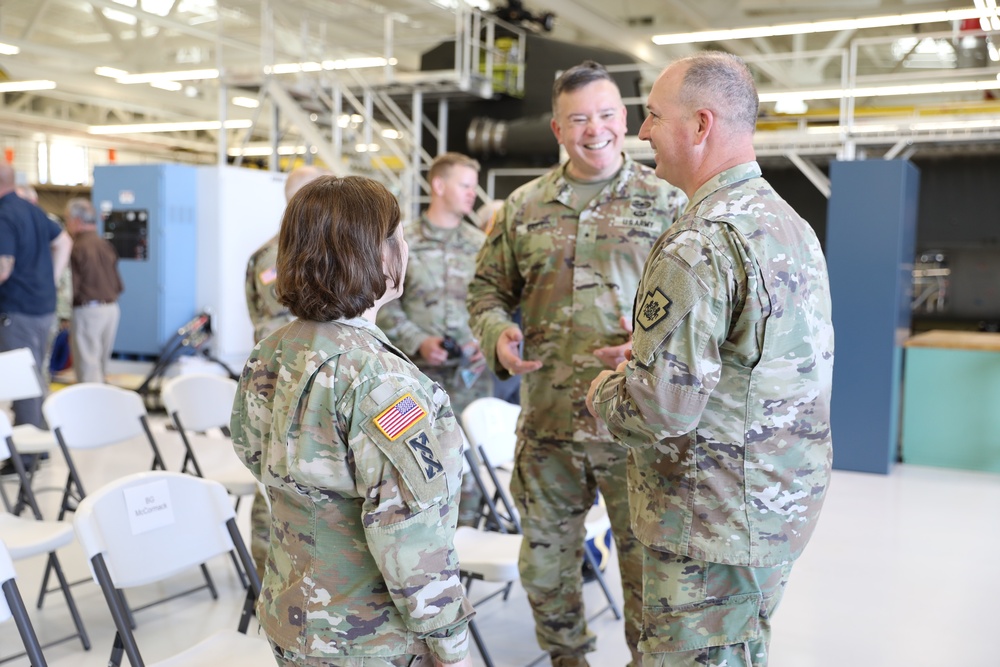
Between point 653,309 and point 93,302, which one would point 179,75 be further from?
point 653,309

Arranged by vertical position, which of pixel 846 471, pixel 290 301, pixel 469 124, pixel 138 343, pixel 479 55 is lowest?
pixel 846 471

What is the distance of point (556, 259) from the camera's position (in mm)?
2775

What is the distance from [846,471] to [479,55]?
6.76 meters

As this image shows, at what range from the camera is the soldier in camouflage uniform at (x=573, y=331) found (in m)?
2.68

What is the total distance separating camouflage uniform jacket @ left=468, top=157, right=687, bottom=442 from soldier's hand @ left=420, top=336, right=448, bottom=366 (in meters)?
0.97

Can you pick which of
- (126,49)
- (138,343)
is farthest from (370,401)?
(126,49)

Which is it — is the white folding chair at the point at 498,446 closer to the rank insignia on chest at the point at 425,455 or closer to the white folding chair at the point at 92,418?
the white folding chair at the point at 92,418

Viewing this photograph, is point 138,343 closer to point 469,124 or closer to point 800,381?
point 469,124

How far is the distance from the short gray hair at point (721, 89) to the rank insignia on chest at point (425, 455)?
0.95 m

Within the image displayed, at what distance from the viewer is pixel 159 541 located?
7.88 ft

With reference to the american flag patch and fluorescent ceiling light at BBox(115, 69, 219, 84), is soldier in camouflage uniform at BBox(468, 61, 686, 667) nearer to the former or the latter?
the american flag patch

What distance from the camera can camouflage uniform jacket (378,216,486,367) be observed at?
4180 mm

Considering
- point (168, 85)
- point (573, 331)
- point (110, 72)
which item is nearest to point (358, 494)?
point (573, 331)

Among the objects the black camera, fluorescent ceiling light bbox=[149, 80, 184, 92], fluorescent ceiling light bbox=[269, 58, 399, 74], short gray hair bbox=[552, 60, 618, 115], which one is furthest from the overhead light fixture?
short gray hair bbox=[552, 60, 618, 115]
